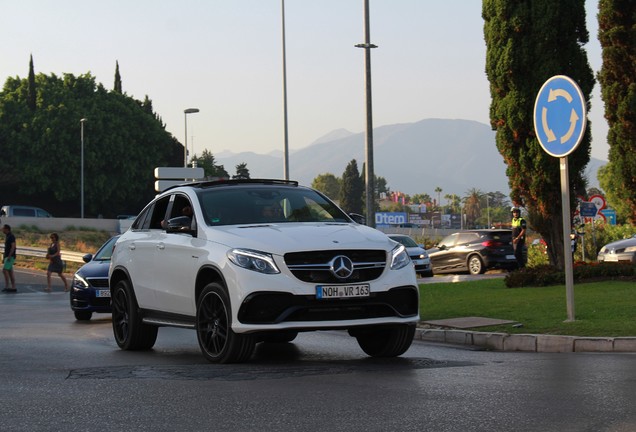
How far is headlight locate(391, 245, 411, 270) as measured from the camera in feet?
33.2

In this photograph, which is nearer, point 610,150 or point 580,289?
point 580,289

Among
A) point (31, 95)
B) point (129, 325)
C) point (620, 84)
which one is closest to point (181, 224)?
point (129, 325)

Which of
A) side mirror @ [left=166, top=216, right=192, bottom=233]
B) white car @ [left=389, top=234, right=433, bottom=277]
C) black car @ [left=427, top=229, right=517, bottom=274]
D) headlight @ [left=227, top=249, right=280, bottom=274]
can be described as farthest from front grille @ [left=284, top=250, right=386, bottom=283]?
black car @ [left=427, top=229, right=517, bottom=274]

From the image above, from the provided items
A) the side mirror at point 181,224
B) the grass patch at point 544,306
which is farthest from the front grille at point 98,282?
the side mirror at point 181,224

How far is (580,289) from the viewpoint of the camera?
62.0 ft

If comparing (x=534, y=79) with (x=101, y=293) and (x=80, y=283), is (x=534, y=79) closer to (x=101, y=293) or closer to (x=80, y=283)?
(x=101, y=293)

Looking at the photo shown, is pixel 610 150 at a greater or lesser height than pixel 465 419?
greater

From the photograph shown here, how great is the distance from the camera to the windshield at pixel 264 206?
10.9 meters

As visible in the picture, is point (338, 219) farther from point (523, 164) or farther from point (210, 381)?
point (523, 164)

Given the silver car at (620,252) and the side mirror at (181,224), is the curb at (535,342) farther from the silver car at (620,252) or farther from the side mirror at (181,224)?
the silver car at (620,252)

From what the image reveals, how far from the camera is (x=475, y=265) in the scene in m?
34.1

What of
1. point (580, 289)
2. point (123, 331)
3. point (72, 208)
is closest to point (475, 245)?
point (580, 289)

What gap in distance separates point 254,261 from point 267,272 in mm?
178

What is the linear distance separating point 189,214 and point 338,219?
163 cm
